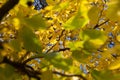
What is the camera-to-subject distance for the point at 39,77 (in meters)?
1.15

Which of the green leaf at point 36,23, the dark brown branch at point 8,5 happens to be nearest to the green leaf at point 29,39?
the green leaf at point 36,23

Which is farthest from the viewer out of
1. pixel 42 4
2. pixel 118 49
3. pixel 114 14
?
pixel 42 4

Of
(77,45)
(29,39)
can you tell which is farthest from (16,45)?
(77,45)

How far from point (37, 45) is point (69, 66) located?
0.13m

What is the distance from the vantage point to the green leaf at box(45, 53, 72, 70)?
103cm

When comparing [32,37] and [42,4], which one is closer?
[32,37]

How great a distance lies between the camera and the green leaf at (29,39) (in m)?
1.00

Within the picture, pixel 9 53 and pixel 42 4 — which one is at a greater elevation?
pixel 42 4

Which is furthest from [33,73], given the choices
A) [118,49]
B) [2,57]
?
[118,49]

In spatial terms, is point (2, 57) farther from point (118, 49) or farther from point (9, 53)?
point (118, 49)

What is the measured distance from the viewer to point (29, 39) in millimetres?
1021

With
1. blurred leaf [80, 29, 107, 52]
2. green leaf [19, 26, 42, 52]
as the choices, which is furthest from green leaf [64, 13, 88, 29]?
green leaf [19, 26, 42, 52]

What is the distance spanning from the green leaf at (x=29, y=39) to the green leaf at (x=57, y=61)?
2.0 inches

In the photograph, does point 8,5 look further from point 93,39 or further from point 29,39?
point 93,39
